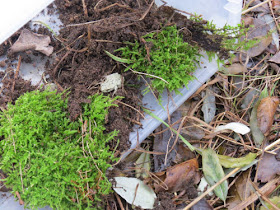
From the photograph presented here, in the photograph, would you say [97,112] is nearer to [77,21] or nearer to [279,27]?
[77,21]

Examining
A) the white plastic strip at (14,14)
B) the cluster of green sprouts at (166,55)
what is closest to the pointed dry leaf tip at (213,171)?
the cluster of green sprouts at (166,55)

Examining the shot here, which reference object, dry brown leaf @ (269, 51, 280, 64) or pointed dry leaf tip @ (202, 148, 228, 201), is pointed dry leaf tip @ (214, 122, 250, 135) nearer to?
pointed dry leaf tip @ (202, 148, 228, 201)

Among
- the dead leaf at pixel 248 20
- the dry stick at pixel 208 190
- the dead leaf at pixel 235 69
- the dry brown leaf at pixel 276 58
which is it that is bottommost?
the dry stick at pixel 208 190

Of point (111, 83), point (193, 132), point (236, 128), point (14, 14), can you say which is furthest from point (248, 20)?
point (14, 14)

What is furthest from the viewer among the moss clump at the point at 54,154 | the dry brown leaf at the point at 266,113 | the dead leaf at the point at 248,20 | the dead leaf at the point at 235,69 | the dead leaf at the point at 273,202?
the dead leaf at the point at 248,20

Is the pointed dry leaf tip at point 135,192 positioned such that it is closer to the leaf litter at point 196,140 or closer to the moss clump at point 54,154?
the leaf litter at point 196,140

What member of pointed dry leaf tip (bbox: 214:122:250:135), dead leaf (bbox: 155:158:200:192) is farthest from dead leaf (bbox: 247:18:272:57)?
dead leaf (bbox: 155:158:200:192)

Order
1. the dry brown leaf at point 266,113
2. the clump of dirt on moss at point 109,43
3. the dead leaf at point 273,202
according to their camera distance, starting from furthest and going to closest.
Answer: the dry brown leaf at point 266,113 < the dead leaf at point 273,202 < the clump of dirt on moss at point 109,43

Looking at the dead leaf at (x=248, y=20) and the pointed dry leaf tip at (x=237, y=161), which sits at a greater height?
the dead leaf at (x=248, y=20)
